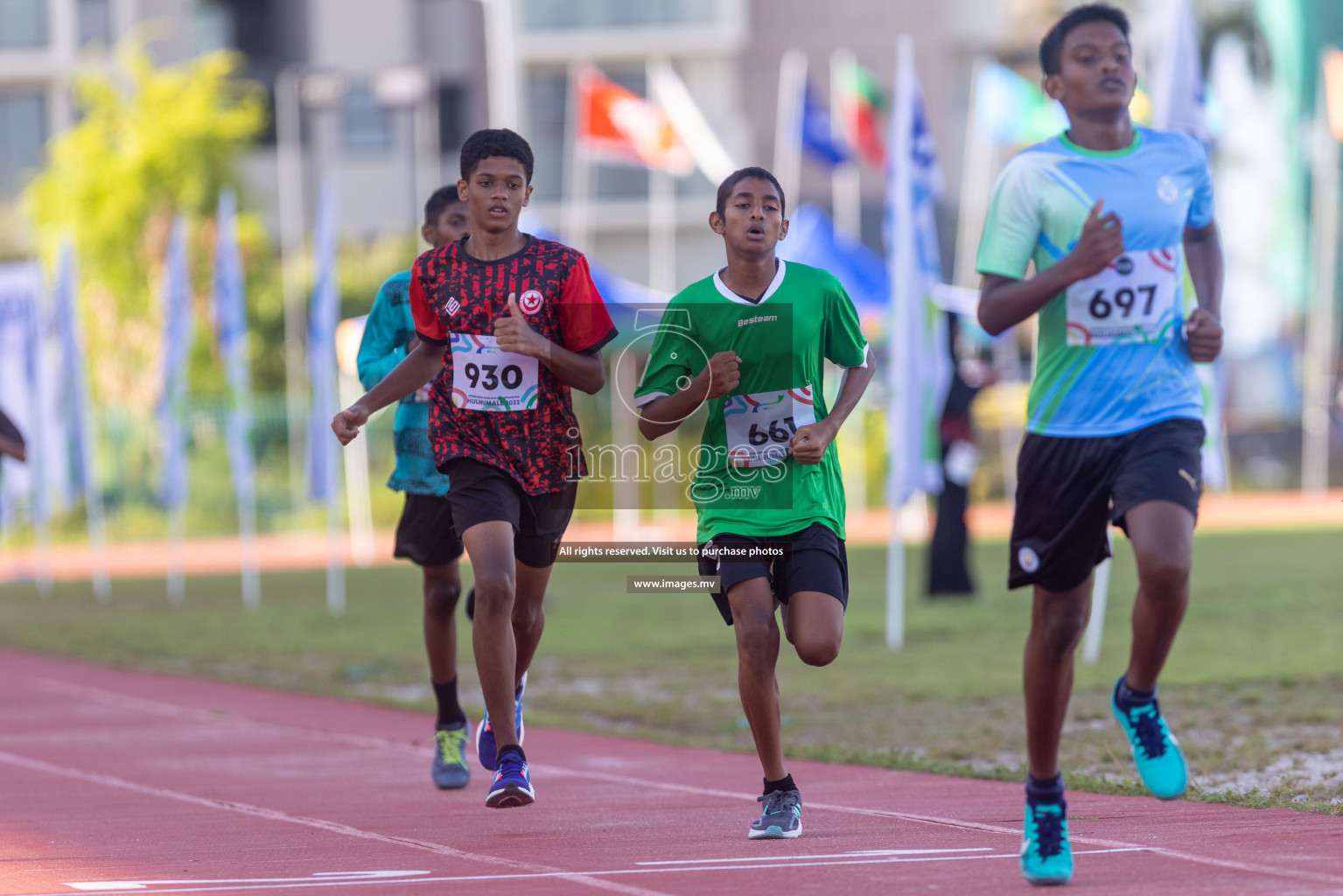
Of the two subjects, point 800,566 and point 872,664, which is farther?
point 872,664

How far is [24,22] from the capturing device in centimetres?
4312

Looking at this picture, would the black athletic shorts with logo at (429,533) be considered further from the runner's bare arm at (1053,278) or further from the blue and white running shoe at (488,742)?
the runner's bare arm at (1053,278)

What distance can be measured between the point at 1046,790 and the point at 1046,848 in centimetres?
16

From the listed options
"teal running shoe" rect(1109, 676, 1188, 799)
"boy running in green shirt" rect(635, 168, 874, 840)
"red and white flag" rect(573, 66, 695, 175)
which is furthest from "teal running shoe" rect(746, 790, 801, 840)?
"red and white flag" rect(573, 66, 695, 175)

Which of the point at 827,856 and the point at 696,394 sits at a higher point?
the point at 696,394

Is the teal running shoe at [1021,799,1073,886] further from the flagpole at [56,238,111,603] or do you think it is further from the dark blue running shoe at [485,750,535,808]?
the flagpole at [56,238,111,603]

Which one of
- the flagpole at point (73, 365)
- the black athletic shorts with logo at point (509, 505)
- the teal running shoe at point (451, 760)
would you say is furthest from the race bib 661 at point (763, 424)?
the flagpole at point (73, 365)

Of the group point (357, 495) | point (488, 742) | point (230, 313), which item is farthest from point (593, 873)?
point (357, 495)

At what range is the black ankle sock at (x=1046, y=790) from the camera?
486 centimetres

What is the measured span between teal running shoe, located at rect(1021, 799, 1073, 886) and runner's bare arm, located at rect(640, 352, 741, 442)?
1.55m

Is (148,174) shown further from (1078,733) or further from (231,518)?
(1078,733)

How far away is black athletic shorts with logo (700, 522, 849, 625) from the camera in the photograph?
18.8ft

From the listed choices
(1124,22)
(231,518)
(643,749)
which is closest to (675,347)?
(1124,22)

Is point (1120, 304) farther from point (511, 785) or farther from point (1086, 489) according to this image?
point (511, 785)
